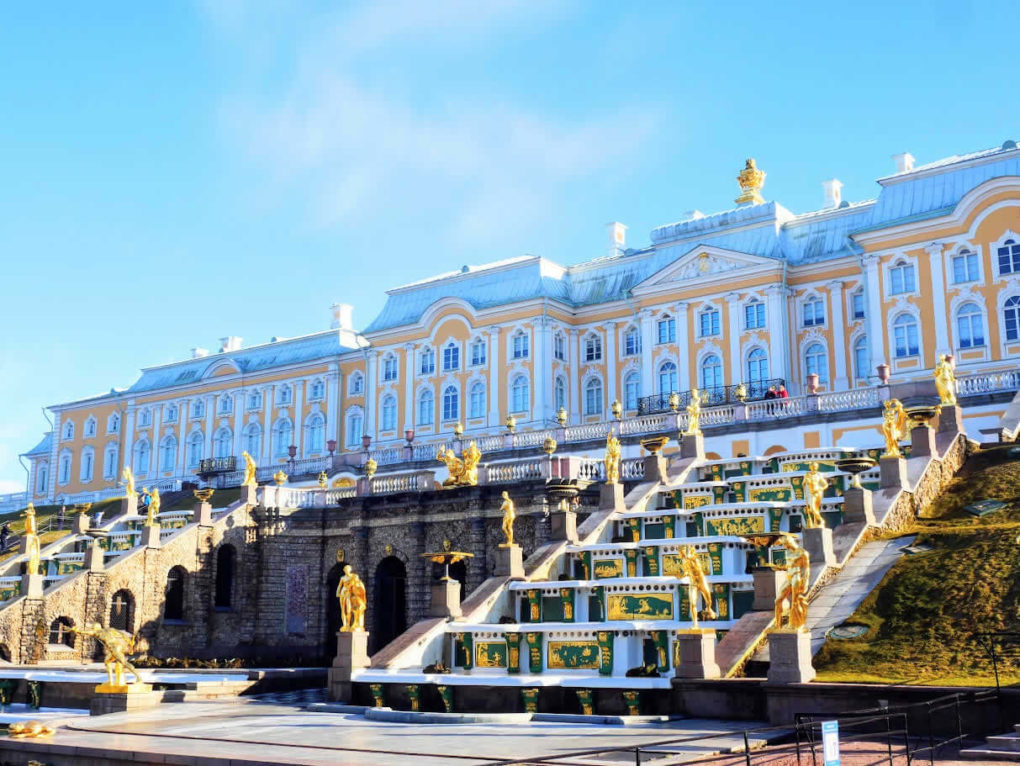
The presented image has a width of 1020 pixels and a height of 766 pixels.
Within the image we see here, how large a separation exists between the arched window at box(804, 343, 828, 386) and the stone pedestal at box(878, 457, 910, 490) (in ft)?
88.9

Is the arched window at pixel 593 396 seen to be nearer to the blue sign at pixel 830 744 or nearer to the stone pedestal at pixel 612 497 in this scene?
the stone pedestal at pixel 612 497

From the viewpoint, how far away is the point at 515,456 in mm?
47031

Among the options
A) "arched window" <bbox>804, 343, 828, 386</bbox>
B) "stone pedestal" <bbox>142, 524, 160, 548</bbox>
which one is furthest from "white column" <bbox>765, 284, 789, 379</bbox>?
"stone pedestal" <bbox>142, 524, 160, 548</bbox>

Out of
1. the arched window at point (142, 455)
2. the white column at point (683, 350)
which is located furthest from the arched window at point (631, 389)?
the arched window at point (142, 455)

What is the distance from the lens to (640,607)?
2473 centimetres

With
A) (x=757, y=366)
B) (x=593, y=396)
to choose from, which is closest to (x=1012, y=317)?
(x=757, y=366)

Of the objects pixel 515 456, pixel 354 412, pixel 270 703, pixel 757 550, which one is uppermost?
pixel 354 412

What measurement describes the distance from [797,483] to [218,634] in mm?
20537

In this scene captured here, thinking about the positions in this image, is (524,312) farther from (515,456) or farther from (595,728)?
(595,728)

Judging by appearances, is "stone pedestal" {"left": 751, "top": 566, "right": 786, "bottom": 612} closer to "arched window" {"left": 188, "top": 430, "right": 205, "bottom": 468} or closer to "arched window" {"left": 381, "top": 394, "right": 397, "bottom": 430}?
"arched window" {"left": 381, "top": 394, "right": 397, "bottom": 430}

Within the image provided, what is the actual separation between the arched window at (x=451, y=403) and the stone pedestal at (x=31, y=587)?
96.9 ft

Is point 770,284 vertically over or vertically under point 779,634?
over

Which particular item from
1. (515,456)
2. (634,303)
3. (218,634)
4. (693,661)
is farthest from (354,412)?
(693,661)

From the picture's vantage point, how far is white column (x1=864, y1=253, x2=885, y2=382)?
49406 millimetres
